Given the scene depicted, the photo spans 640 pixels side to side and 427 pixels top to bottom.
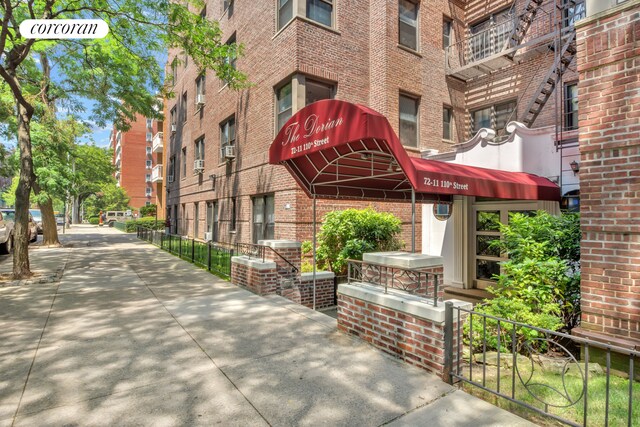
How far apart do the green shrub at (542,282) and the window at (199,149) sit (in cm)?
1622

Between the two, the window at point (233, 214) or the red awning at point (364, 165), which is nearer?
the red awning at point (364, 165)

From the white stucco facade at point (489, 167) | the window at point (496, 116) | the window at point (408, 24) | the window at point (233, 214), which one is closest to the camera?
the white stucco facade at point (489, 167)

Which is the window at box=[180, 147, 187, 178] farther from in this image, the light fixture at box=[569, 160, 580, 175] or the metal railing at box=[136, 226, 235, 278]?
the light fixture at box=[569, 160, 580, 175]

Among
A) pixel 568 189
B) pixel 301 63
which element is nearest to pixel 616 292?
pixel 568 189

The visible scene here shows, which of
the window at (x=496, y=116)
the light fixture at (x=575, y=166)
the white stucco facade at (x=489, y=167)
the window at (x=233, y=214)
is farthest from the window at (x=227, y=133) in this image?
the light fixture at (x=575, y=166)

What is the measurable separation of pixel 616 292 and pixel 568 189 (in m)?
4.48

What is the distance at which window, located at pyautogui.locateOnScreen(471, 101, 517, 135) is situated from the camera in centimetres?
1292

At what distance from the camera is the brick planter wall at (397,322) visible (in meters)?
3.87

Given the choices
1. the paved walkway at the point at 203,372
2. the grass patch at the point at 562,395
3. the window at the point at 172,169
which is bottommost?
the grass patch at the point at 562,395

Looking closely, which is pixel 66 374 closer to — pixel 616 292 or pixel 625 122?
pixel 616 292

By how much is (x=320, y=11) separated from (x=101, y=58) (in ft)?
28.7

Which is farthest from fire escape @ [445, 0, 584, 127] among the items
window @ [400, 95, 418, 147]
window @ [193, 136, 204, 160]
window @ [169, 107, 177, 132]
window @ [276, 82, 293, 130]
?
window @ [169, 107, 177, 132]

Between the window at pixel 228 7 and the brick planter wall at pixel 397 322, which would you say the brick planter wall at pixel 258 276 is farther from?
the window at pixel 228 7

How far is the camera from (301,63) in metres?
10.5
